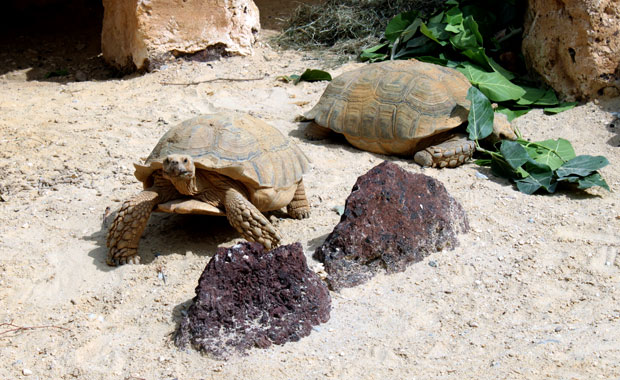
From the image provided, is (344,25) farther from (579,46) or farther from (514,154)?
(514,154)

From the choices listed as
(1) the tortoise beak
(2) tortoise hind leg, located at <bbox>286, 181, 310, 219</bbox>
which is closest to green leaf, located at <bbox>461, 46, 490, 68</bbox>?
(2) tortoise hind leg, located at <bbox>286, 181, 310, 219</bbox>

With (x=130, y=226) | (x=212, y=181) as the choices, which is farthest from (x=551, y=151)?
(x=130, y=226)

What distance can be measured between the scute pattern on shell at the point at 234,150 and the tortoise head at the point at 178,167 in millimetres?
97

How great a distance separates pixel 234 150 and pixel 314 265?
0.77 metres

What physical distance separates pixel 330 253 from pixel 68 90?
4.16 meters

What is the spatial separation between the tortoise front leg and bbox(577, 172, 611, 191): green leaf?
222cm

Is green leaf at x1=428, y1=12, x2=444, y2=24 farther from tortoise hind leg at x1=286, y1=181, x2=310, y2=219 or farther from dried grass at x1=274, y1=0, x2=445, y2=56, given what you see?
tortoise hind leg at x1=286, y1=181, x2=310, y2=219

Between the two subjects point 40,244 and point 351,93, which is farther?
point 351,93

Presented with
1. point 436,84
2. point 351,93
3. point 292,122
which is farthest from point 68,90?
point 436,84

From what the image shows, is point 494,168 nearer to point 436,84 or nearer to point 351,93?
point 436,84

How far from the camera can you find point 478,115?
515 centimetres

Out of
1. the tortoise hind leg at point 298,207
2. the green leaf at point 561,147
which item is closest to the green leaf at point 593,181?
the green leaf at point 561,147

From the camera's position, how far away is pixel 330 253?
3.47 metres

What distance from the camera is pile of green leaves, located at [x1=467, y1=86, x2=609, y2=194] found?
4621mm
